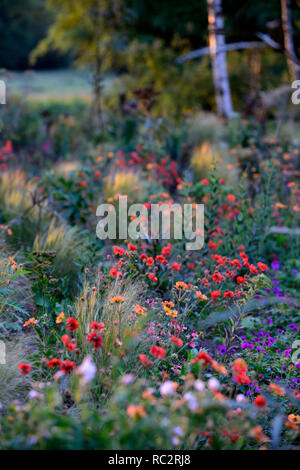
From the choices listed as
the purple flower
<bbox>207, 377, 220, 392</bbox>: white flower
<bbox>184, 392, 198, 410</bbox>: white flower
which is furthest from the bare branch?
<bbox>184, 392, 198, 410</bbox>: white flower

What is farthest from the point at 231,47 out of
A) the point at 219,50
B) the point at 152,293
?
the point at 152,293

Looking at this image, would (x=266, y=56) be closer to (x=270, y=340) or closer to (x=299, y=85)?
(x=299, y=85)

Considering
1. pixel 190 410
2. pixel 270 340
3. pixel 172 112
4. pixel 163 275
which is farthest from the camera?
pixel 172 112

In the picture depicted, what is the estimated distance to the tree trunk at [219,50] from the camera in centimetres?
920

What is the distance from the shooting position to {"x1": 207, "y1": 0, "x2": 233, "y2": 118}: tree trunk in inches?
362

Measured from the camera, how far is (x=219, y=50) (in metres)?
9.29

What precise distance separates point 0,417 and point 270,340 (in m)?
1.85

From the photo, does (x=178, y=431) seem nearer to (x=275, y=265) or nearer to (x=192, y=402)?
(x=192, y=402)

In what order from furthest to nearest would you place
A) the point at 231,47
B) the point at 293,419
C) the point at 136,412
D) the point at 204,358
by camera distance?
the point at 231,47, the point at 293,419, the point at 204,358, the point at 136,412

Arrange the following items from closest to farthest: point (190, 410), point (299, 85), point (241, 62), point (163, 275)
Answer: point (190, 410)
point (163, 275)
point (299, 85)
point (241, 62)

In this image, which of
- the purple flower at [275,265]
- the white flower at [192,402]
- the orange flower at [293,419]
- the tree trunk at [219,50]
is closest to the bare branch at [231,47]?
the tree trunk at [219,50]

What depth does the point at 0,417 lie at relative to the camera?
6.57ft

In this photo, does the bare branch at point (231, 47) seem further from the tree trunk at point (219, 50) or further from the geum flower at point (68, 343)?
the geum flower at point (68, 343)
